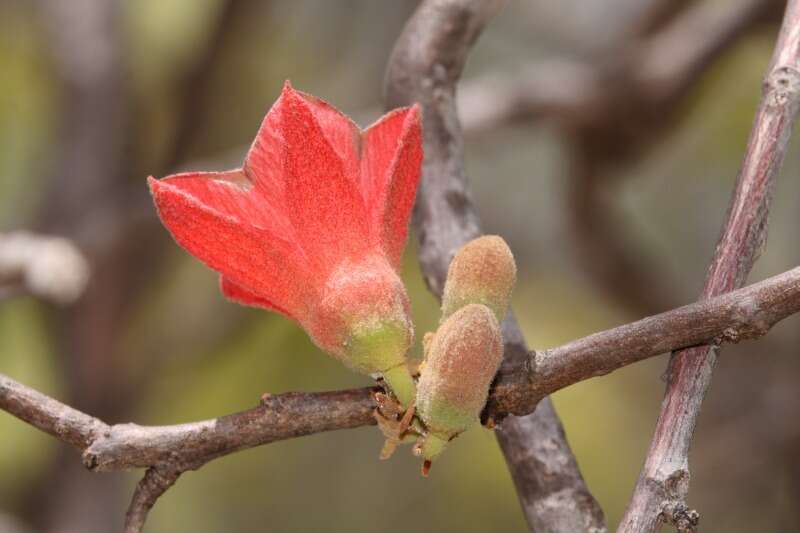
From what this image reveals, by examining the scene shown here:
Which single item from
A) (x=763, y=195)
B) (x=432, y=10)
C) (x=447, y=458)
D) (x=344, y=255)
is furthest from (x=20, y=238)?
(x=447, y=458)

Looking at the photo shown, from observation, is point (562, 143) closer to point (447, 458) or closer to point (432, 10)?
point (447, 458)

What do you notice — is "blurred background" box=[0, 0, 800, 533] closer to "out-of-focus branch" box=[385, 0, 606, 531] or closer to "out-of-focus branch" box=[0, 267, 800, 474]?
"out-of-focus branch" box=[385, 0, 606, 531]

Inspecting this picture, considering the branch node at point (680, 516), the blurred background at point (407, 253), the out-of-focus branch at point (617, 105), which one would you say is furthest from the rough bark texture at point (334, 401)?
the out-of-focus branch at point (617, 105)

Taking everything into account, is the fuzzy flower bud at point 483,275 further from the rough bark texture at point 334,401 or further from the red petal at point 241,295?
the red petal at point 241,295

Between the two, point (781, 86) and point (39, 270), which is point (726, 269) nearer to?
point (781, 86)

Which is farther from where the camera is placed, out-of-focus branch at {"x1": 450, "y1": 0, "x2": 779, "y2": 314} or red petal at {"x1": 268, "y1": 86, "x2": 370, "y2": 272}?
out-of-focus branch at {"x1": 450, "y1": 0, "x2": 779, "y2": 314}

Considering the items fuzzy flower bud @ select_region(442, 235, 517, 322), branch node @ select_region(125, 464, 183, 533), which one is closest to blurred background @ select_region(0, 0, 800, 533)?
fuzzy flower bud @ select_region(442, 235, 517, 322)

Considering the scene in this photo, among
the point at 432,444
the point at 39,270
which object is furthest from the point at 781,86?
the point at 39,270
